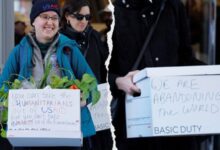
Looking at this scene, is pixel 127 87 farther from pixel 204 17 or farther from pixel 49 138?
pixel 204 17

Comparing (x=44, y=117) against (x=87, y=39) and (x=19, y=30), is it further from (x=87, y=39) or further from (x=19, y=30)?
(x=19, y=30)

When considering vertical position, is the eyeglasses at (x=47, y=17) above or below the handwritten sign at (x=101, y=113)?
above

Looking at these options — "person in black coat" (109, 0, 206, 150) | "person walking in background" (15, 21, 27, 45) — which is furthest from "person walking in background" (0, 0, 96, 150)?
"person walking in background" (15, 21, 27, 45)

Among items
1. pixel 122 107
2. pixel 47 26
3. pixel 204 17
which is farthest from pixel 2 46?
pixel 204 17

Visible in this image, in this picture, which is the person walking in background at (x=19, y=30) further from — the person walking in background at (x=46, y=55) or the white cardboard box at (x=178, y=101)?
the white cardboard box at (x=178, y=101)

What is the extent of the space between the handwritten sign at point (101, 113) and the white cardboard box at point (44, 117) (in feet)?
4.28

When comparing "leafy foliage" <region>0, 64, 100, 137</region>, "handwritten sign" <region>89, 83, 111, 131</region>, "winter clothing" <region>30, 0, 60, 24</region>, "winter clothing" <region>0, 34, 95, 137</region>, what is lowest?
"handwritten sign" <region>89, 83, 111, 131</region>

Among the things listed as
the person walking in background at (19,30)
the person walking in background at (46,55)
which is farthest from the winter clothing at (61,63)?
the person walking in background at (19,30)

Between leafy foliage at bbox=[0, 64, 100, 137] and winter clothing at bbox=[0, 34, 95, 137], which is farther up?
winter clothing at bbox=[0, 34, 95, 137]

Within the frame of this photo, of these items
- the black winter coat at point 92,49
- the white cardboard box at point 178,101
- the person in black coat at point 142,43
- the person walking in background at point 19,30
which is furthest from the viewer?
the person walking in background at point 19,30

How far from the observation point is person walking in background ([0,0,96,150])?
13.7 ft

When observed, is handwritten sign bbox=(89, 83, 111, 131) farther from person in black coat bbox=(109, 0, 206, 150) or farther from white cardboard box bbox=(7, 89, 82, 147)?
white cardboard box bbox=(7, 89, 82, 147)

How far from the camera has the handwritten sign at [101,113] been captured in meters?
5.23

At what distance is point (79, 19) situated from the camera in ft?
17.5
